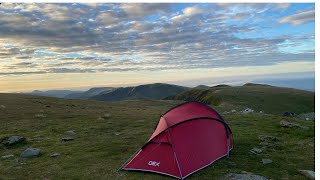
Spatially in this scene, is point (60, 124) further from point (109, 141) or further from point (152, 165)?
point (152, 165)

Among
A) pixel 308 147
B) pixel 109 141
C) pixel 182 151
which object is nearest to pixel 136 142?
pixel 109 141

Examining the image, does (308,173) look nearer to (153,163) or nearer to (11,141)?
(153,163)

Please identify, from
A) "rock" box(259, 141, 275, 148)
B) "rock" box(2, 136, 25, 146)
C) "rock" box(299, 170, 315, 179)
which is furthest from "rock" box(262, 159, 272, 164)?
"rock" box(2, 136, 25, 146)

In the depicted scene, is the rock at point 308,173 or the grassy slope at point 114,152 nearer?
the rock at point 308,173

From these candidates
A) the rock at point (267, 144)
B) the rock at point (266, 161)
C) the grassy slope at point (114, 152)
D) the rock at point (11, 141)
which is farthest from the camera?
the rock at point (11, 141)

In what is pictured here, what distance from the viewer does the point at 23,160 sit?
→ 1714 centimetres

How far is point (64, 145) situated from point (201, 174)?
10752 millimetres

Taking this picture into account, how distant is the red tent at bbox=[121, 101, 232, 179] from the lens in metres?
Answer: 14.6

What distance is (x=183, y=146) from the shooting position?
→ 15.2 m

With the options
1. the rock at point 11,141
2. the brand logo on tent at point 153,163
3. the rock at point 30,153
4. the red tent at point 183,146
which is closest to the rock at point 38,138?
the rock at point 11,141

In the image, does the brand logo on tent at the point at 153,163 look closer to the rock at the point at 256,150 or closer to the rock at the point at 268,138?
the rock at the point at 256,150

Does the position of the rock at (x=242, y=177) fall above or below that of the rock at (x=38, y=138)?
below

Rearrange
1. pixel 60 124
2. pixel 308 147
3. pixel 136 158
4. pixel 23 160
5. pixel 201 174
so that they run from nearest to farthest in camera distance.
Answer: pixel 201 174, pixel 136 158, pixel 23 160, pixel 308 147, pixel 60 124

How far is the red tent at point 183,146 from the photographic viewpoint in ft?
48.0
